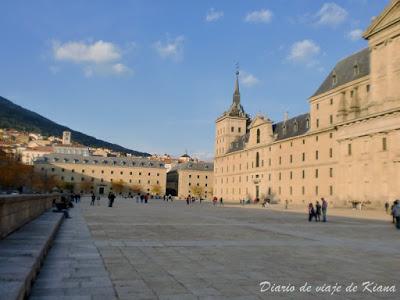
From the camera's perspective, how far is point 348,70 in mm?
70062

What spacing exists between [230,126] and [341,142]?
57437 mm

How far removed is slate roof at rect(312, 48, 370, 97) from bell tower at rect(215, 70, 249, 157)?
136 feet

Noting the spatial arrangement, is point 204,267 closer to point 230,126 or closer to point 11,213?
point 11,213

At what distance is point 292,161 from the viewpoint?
3182 inches

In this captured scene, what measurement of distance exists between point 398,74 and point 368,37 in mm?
7315

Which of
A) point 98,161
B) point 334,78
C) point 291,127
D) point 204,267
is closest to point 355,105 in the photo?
point 334,78

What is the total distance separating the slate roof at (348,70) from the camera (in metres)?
65.7

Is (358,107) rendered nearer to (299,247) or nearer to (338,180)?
(338,180)

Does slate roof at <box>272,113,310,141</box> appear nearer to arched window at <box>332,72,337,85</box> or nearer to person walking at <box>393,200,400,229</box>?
arched window at <box>332,72,337,85</box>

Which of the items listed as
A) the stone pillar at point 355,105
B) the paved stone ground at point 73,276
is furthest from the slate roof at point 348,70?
the paved stone ground at point 73,276

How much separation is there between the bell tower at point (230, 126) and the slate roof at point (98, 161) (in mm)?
43460

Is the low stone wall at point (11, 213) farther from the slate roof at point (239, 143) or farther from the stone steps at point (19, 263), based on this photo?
the slate roof at point (239, 143)

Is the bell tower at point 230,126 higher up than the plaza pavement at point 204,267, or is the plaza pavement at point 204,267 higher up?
the bell tower at point 230,126

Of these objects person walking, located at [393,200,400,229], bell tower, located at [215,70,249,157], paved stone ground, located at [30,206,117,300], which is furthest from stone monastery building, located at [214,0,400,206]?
paved stone ground, located at [30,206,117,300]
